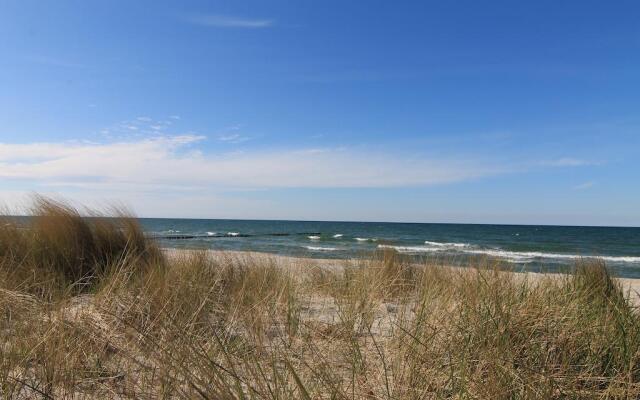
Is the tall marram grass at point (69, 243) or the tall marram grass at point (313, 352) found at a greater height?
the tall marram grass at point (69, 243)

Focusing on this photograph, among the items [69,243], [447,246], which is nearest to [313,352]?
[69,243]

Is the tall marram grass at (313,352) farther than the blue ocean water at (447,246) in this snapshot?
No

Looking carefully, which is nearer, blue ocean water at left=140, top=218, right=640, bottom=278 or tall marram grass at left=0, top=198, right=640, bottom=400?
tall marram grass at left=0, top=198, right=640, bottom=400

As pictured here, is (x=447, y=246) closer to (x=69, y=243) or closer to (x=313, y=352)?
(x=69, y=243)

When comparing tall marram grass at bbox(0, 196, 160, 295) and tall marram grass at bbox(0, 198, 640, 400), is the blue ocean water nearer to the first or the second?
tall marram grass at bbox(0, 196, 160, 295)

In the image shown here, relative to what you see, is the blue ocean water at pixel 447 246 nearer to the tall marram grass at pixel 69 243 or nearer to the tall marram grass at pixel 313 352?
the tall marram grass at pixel 69 243

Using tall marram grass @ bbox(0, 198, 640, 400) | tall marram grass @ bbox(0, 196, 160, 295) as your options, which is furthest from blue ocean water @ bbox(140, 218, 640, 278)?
tall marram grass @ bbox(0, 198, 640, 400)

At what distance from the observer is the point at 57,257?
15.5ft

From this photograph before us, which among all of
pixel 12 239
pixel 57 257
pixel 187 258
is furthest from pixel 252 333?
pixel 12 239

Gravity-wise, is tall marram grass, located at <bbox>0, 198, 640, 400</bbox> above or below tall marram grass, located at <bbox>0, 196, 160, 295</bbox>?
below

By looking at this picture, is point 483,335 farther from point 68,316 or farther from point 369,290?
point 68,316

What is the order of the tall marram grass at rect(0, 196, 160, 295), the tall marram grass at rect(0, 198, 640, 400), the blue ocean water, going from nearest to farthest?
the tall marram grass at rect(0, 198, 640, 400) → the tall marram grass at rect(0, 196, 160, 295) → the blue ocean water

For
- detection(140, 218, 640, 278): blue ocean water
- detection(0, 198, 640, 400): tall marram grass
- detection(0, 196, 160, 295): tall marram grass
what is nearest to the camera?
detection(0, 198, 640, 400): tall marram grass

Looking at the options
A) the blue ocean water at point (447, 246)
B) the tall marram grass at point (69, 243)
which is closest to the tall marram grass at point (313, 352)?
the tall marram grass at point (69, 243)
